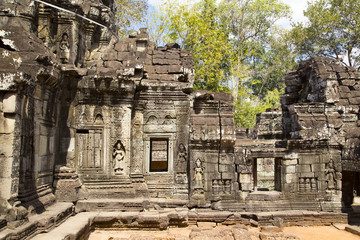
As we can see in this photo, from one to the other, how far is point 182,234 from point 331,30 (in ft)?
70.4

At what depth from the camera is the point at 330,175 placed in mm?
9305

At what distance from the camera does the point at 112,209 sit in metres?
8.41

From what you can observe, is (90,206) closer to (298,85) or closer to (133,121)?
(133,121)

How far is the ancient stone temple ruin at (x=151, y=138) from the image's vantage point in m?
8.32

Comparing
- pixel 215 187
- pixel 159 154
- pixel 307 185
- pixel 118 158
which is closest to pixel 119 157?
pixel 118 158

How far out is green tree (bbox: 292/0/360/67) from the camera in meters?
22.2

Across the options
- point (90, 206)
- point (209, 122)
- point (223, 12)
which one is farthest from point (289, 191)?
point (223, 12)

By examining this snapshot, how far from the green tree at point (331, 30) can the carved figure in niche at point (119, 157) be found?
20109 millimetres

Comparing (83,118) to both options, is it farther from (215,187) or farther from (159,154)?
(159,154)

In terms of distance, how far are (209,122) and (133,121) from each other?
2.24 metres

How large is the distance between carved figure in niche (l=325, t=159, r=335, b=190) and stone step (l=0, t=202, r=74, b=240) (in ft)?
23.8

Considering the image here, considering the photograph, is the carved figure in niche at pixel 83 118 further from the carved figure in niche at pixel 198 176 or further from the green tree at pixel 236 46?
the green tree at pixel 236 46

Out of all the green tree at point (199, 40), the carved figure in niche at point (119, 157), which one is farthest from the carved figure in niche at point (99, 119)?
the green tree at point (199, 40)

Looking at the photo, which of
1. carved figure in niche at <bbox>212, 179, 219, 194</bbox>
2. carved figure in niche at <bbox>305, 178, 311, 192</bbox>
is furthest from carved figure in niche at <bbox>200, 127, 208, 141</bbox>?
carved figure in niche at <bbox>305, 178, 311, 192</bbox>
